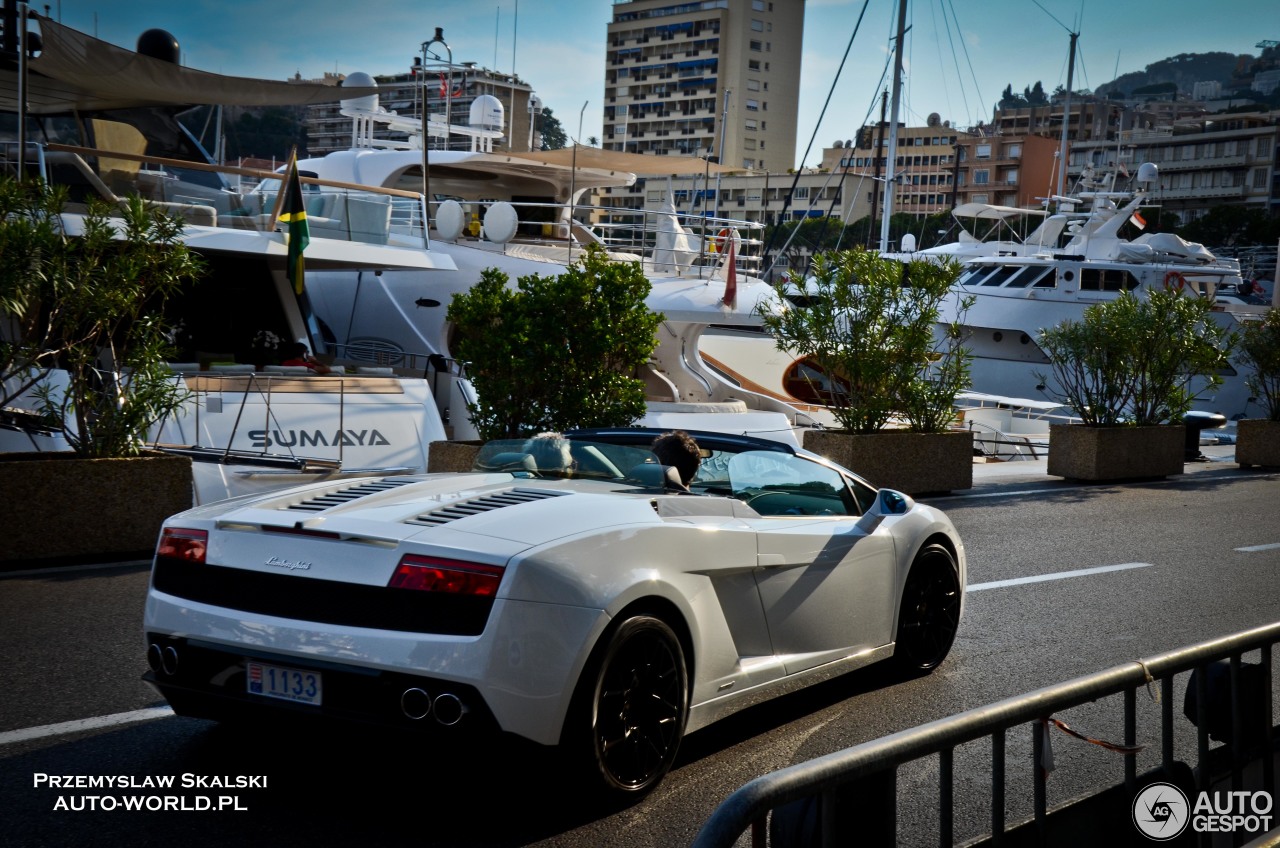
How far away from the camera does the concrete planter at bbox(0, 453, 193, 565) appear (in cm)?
918

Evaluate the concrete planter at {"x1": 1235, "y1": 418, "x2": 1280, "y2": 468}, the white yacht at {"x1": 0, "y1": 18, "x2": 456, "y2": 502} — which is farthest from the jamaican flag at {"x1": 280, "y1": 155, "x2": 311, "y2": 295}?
the concrete planter at {"x1": 1235, "y1": 418, "x2": 1280, "y2": 468}

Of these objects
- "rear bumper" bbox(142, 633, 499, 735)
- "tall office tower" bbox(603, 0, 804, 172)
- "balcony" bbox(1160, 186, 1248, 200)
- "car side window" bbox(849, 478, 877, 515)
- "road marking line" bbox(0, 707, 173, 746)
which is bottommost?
"road marking line" bbox(0, 707, 173, 746)

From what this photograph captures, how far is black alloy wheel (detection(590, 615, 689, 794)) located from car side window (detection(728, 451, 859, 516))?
1.48 meters

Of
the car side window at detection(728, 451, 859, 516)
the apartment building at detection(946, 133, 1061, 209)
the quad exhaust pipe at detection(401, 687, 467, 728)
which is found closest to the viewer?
the quad exhaust pipe at detection(401, 687, 467, 728)

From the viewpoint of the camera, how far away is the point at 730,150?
12788 cm

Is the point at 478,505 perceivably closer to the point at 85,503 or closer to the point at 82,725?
the point at 82,725

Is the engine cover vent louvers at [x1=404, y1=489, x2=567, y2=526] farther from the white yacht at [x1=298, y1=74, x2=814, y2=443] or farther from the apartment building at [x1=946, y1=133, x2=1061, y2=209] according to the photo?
the apartment building at [x1=946, y1=133, x2=1061, y2=209]

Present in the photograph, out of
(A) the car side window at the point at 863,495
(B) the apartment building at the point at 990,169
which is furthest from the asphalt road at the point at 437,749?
(B) the apartment building at the point at 990,169

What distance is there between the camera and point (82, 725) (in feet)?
17.4

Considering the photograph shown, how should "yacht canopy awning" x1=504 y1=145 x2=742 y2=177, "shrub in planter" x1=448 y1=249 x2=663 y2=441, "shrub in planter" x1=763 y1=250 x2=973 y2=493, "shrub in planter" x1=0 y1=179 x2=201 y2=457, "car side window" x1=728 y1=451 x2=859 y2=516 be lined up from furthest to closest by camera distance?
"yacht canopy awning" x1=504 y1=145 x2=742 y2=177
"shrub in planter" x1=763 y1=250 x2=973 y2=493
"shrub in planter" x1=448 y1=249 x2=663 y2=441
"shrub in planter" x1=0 y1=179 x2=201 y2=457
"car side window" x1=728 y1=451 x2=859 y2=516

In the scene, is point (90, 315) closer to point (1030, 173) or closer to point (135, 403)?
point (135, 403)

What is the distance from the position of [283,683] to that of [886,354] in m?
12.3

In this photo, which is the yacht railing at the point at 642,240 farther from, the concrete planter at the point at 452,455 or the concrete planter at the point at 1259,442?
the concrete planter at the point at 452,455

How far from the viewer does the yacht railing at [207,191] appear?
14.8 meters
